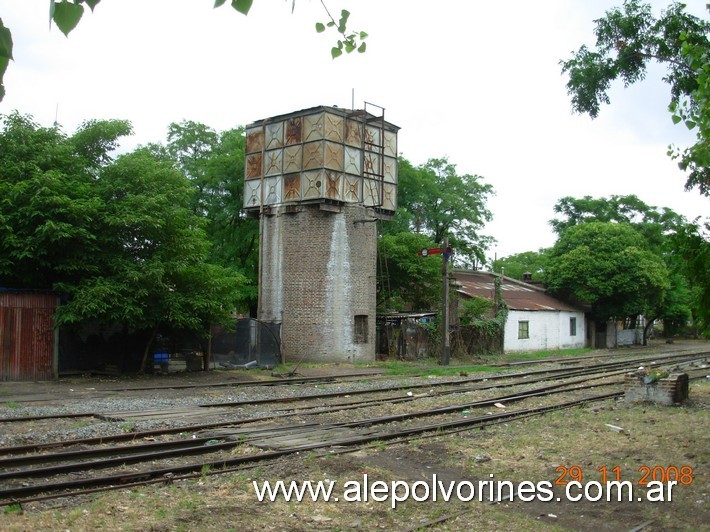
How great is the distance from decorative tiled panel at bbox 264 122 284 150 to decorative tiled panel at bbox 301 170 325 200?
241 cm

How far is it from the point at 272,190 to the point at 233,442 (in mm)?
21420

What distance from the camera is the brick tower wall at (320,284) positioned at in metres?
28.5

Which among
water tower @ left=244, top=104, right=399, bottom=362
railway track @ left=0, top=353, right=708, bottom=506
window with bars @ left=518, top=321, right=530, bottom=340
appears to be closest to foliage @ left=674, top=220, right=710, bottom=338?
railway track @ left=0, top=353, right=708, bottom=506

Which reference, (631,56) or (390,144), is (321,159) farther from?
(631,56)

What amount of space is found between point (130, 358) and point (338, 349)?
31.3 ft

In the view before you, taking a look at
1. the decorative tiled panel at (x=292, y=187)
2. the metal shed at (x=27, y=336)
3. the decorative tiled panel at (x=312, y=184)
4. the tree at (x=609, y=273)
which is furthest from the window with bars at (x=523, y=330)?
the metal shed at (x=27, y=336)

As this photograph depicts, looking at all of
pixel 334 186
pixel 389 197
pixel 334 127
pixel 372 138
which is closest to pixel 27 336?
pixel 334 186

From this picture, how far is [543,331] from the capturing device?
1617 inches

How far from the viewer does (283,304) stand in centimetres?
2920

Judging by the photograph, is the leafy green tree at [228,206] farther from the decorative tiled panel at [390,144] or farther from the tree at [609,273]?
the tree at [609,273]

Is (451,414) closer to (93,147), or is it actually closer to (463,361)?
(93,147)

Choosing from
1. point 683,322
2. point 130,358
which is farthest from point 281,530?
point 683,322

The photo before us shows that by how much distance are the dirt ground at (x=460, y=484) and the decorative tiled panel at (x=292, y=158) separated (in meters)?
19.1

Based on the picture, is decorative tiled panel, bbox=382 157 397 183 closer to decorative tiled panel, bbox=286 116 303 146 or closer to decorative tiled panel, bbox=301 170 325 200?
decorative tiled panel, bbox=301 170 325 200
